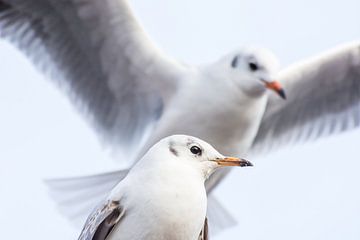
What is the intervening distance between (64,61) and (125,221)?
117 inches

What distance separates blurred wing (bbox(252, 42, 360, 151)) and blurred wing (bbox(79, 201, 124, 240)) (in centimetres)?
317

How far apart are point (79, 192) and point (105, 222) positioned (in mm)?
2543

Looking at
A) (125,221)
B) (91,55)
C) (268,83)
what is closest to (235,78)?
(268,83)

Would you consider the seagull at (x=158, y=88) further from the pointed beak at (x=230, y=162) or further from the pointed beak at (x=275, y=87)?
the pointed beak at (x=230, y=162)

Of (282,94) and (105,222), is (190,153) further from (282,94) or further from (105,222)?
(282,94)

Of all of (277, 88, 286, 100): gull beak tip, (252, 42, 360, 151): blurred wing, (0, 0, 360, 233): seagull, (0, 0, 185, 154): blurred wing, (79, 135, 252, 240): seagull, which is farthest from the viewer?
(252, 42, 360, 151): blurred wing

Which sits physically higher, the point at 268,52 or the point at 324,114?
the point at 268,52

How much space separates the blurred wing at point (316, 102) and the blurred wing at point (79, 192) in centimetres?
115

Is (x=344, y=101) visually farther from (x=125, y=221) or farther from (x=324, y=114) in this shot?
(x=125, y=221)

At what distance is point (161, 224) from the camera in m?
3.87

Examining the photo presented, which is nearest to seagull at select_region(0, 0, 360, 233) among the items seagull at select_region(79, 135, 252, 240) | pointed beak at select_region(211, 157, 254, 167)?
pointed beak at select_region(211, 157, 254, 167)

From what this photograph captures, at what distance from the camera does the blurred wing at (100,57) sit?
21.8 feet

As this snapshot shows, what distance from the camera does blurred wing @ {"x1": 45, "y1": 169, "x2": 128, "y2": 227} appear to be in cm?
638

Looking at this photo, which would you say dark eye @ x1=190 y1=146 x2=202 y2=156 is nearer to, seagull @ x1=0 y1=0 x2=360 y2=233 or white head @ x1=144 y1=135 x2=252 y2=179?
white head @ x1=144 y1=135 x2=252 y2=179
